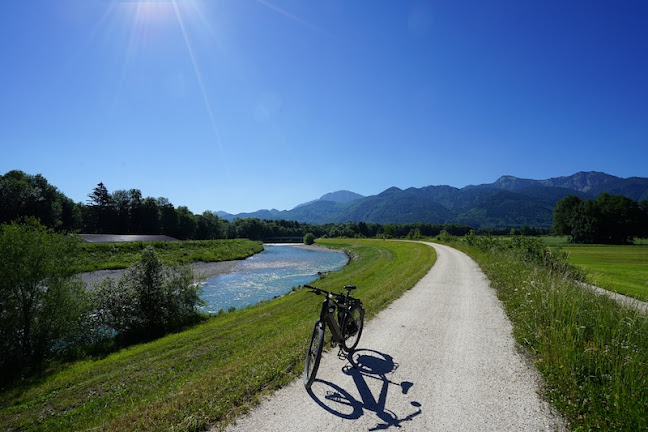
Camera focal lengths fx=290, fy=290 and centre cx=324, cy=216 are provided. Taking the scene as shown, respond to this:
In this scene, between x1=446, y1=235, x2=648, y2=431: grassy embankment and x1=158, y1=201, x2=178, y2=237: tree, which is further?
x1=158, y1=201, x2=178, y2=237: tree

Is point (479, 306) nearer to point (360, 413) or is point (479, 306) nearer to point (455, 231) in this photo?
point (360, 413)

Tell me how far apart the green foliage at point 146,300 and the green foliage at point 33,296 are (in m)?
1.88

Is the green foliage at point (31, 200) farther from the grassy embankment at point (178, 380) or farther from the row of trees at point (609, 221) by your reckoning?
the row of trees at point (609, 221)

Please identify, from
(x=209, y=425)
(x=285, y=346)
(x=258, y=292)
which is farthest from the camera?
(x=258, y=292)

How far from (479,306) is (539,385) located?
20.8ft

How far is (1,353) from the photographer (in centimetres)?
Answer: 1272

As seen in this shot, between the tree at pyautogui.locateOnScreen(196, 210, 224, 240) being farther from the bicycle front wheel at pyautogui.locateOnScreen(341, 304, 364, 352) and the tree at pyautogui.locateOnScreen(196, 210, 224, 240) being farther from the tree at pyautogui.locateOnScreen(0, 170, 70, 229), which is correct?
the bicycle front wheel at pyautogui.locateOnScreen(341, 304, 364, 352)

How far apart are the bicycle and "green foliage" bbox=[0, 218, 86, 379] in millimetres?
14978

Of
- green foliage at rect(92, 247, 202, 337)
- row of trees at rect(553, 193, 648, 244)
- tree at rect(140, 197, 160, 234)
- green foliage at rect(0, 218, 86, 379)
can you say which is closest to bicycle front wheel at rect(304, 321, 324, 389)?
green foliage at rect(0, 218, 86, 379)

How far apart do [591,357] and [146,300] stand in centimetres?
2050

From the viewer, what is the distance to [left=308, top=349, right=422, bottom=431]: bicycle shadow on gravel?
192 inches

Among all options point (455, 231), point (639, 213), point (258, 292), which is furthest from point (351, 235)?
point (258, 292)

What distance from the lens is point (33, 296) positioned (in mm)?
13906

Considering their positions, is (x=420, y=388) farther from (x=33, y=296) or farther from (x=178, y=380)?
(x=33, y=296)
